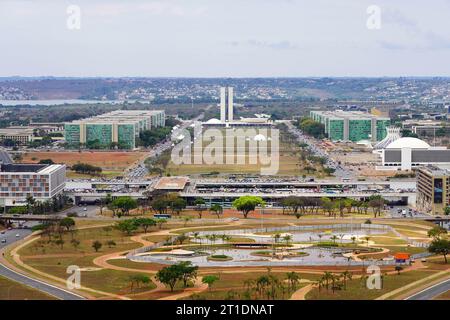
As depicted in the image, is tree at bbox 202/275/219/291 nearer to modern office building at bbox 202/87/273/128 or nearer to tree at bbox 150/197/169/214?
tree at bbox 150/197/169/214

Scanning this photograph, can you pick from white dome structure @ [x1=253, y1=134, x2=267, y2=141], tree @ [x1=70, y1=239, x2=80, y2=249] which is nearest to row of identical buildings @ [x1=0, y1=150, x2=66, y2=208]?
tree @ [x1=70, y1=239, x2=80, y2=249]

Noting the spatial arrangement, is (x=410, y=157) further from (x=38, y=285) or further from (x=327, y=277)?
(x=38, y=285)

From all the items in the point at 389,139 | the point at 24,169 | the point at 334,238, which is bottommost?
the point at 334,238

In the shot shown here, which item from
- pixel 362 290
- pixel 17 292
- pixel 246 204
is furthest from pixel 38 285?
pixel 246 204

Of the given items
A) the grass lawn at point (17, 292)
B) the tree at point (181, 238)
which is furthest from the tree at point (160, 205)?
the grass lawn at point (17, 292)

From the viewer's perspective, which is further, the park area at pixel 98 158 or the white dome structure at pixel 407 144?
the white dome structure at pixel 407 144

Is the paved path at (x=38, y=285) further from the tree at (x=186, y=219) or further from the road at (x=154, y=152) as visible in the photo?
the road at (x=154, y=152)
